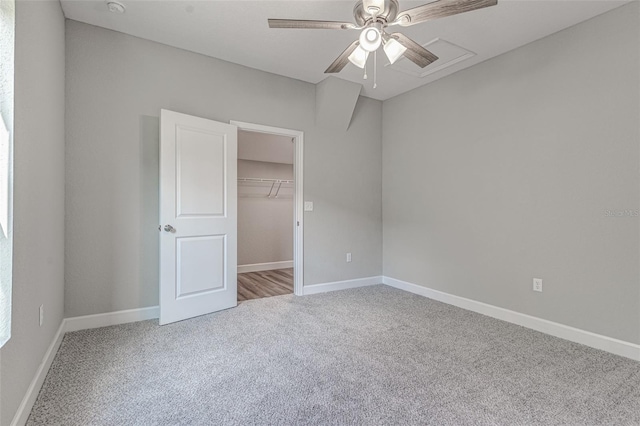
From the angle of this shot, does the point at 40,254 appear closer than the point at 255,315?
Yes

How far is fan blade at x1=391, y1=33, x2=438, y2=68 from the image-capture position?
1980 mm

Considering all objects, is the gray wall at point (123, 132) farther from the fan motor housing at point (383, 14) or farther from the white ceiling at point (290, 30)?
the fan motor housing at point (383, 14)

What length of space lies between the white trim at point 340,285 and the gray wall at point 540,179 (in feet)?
2.09

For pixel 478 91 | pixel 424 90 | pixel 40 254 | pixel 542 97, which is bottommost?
pixel 40 254

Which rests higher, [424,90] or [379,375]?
[424,90]

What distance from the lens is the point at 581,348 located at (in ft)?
8.06

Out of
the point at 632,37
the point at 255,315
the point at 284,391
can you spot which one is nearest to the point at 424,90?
the point at 632,37

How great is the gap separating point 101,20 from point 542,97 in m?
4.00

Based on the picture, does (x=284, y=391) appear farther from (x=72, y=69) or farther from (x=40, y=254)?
(x=72, y=69)

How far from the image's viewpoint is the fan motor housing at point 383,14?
1825 mm

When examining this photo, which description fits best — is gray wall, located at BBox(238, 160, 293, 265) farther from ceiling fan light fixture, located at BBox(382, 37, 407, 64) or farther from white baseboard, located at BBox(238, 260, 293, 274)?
ceiling fan light fixture, located at BBox(382, 37, 407, 64)

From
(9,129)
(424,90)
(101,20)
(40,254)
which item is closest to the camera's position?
(9,129)

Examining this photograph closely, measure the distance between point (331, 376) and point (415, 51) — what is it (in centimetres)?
224

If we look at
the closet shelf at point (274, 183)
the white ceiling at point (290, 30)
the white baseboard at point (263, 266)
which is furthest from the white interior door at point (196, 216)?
the closet shelf at point (274, 183)
